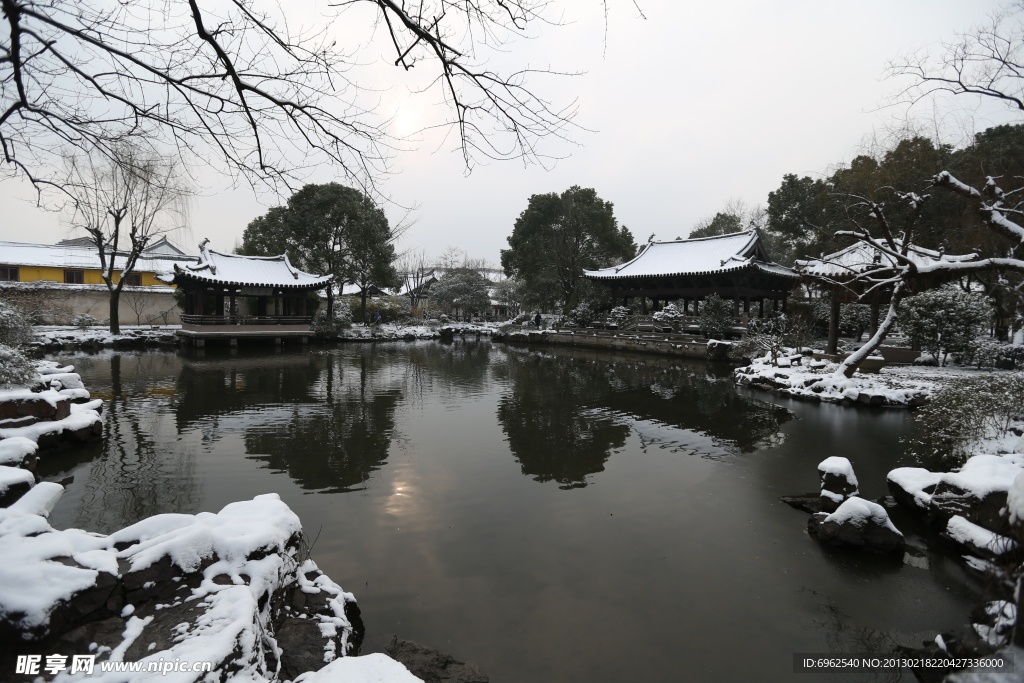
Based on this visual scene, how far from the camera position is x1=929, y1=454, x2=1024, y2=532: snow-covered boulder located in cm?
419

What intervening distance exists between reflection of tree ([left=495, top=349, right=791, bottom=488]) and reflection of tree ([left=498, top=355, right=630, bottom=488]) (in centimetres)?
1

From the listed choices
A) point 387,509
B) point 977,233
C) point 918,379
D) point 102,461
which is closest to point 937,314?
point 918,379

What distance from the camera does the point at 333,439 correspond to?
750 cm

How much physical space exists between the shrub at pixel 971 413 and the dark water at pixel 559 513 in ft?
2.69

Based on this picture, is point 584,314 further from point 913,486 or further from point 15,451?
point 15,451

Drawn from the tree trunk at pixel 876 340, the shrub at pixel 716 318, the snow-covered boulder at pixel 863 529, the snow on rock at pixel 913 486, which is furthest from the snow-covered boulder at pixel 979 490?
the shrub at pixel 716 318

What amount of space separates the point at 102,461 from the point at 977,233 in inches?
831

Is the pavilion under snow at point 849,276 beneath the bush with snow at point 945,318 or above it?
above

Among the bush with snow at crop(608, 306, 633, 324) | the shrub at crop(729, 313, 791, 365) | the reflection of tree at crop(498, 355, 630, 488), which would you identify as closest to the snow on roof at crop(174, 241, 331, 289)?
the bush with snow at crop(608, 306, 633, 324)

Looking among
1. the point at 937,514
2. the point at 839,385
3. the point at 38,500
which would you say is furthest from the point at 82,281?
the point at 937,514

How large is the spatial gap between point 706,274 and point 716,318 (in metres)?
2.61

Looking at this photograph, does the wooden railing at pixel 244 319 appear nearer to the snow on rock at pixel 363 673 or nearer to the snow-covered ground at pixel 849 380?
the snow-covered ground at pixel 849 380

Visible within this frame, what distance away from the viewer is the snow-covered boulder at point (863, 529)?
14.3 ft

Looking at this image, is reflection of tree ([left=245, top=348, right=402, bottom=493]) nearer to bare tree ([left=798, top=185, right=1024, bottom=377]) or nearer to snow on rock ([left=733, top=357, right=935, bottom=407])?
bare tree ([left=798, top=185, right=1024, bottom=377])
